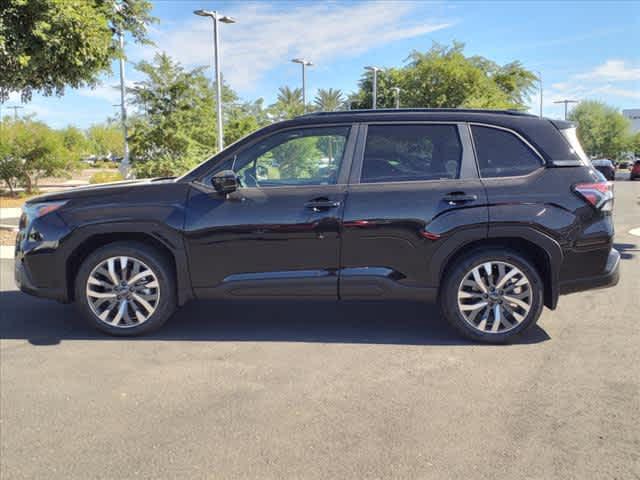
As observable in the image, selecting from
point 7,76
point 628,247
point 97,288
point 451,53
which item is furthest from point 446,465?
point 451,53

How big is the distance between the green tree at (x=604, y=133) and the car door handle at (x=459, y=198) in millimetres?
76343

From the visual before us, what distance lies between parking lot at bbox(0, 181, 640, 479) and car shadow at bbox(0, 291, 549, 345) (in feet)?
0.09

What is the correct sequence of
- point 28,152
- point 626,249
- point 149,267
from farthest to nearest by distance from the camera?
point 28,152 < point 626,249 < point 149,267

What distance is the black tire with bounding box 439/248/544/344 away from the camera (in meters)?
4.48

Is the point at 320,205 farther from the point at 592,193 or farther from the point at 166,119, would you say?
the point at 166,119

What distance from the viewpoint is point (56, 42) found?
9.41m

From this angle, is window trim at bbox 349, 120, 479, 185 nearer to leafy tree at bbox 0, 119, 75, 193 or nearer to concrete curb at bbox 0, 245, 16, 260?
Answer: concrete curb at bbox 0, 245, 16, 260

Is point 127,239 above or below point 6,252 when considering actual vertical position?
above

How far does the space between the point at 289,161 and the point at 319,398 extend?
201 centimetres

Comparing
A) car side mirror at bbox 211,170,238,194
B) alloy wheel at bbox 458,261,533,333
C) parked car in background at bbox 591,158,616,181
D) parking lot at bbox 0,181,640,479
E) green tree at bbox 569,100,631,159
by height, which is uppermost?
green tree at bbox 569,100,631,159

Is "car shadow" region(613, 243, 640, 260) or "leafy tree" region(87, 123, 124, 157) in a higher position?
"leafy tree" region(87, 123, 124, 157)

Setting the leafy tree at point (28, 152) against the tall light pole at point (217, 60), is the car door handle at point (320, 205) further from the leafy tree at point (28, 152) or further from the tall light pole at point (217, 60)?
the leafy tree at point (28, 152)

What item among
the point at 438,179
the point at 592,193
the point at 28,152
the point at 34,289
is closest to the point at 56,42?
the point at 34,289

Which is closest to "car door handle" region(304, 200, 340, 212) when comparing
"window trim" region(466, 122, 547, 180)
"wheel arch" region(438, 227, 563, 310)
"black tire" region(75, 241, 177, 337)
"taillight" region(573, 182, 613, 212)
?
"wheel arch" region(438, 227, 563, 310)
